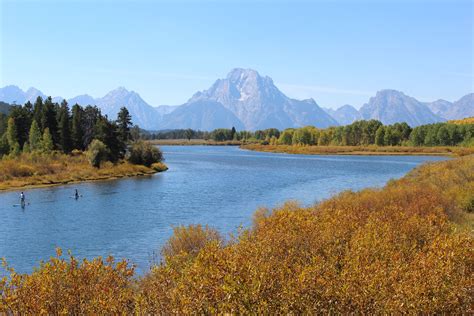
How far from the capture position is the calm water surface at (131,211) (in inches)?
1417

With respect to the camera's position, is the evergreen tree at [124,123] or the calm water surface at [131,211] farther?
the evergreen tree at [124,123]

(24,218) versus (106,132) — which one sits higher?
(106,132)

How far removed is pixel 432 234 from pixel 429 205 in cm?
936

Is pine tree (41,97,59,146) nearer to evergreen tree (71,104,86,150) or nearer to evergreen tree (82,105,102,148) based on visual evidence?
evergreen tree (71,104,86,150)

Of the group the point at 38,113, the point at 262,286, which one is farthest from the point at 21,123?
the point at 262,286

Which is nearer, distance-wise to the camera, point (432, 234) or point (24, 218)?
point (432, 234)

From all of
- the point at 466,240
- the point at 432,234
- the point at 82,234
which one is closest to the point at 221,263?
the point at 466,240

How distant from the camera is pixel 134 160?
110 m

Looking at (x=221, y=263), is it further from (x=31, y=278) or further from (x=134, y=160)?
(x=134, y=160)

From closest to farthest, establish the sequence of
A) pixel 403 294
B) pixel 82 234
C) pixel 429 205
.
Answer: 1. pixel 403 294
2. pixel 429 205
3. pixel 82 234

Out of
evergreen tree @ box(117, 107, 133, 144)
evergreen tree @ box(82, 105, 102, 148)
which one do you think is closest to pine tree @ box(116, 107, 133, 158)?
evergreen tree @ box(117, 107, 133, 144)

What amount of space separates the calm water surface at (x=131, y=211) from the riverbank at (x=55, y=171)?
5.80 m

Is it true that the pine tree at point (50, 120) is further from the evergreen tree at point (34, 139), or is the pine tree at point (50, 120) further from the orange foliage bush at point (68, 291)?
the orange foliage bush at point (68, 291)

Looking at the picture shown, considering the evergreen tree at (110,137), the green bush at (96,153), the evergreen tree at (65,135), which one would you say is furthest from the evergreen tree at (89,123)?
the green bush at (96,153)
